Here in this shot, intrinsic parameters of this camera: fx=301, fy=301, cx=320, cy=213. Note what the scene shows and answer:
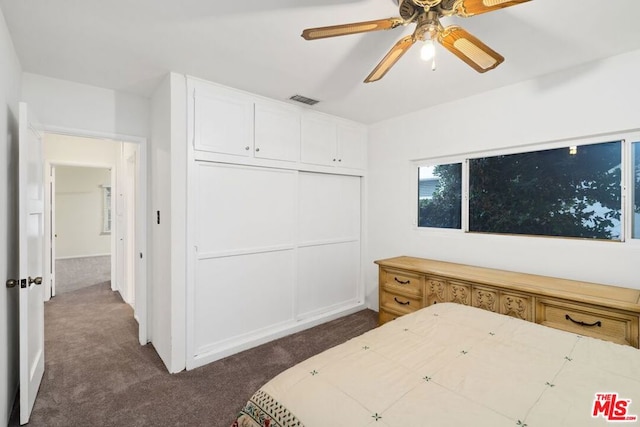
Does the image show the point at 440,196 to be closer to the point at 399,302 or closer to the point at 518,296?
the point at 399,302

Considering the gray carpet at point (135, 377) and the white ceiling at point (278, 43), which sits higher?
the white ceiling at point (278, 43)

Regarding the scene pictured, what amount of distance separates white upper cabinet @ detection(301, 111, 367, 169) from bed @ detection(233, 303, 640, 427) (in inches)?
87.9

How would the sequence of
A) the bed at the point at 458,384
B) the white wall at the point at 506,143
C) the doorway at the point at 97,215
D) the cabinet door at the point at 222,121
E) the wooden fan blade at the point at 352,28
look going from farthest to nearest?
the doorway at the point at 97,215
the cabinet door at the point at 222,121
the white wall at the point at 506,143
the wooden fan blade at the point at 352,28
the bed at the point at 458,384

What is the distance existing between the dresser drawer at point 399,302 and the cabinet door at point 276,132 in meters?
1.71

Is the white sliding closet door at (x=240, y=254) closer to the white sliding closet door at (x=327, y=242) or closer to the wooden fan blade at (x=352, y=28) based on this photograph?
the white sliding closet door at (x=327, y=242)

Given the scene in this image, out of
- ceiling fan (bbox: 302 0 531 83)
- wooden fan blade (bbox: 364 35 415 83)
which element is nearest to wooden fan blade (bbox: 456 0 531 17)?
ceiling fan (bbox: 302 0 531 83)

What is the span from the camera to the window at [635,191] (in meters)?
2.16

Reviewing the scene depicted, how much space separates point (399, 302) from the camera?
2959 mm

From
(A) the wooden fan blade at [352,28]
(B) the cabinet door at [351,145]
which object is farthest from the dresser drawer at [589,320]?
(B) the cabinet door at [351,145]

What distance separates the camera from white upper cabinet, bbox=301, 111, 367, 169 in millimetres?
3291

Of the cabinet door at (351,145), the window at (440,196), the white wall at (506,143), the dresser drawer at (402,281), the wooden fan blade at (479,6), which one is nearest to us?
the wooden fan blade at (479,6)

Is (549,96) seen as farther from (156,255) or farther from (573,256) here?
(156,255)

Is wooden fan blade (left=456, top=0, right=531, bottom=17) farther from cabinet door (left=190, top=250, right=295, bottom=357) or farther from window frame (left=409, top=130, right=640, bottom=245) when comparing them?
cabinet door (left=190, top=250, right=295, bottom=357)

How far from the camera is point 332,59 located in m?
2.15
